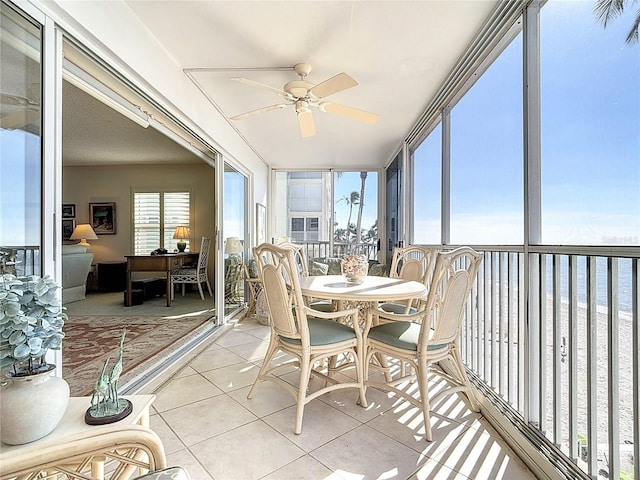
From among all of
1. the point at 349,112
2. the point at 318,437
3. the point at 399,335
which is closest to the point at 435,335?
the point at 399,335

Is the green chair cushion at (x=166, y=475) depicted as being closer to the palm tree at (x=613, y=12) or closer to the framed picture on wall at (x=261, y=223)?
the palm tree at (x=613, y=12)

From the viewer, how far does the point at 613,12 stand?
1268mm

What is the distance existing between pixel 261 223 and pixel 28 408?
16.4ft

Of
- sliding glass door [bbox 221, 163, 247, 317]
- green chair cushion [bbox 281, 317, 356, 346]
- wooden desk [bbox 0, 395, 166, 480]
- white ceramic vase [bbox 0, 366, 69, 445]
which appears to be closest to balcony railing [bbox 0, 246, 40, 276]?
white ceramic vase [bbox 0, 366, 69, 445]

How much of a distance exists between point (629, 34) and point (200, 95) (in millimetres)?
3090

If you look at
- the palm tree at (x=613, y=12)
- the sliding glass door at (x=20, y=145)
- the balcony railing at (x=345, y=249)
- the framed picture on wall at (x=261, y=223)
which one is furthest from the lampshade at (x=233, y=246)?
the palm tree at (x=613, y=12)

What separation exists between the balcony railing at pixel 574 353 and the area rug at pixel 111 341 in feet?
8.38

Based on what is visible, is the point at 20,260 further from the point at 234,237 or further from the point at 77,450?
the point at 234,237

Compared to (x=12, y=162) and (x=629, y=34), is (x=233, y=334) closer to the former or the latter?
(x=12, y=162)

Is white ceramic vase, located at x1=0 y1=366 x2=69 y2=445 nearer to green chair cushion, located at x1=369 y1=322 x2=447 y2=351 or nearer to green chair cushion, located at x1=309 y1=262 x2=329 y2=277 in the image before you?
green chair cushion, located at x1=369 y1=322 x2=447 y2=351

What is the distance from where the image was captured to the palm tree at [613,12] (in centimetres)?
118

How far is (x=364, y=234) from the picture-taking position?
21.1 ft

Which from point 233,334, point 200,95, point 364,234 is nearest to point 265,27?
point 200,95

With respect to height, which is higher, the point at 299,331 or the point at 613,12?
the point at 613,12
